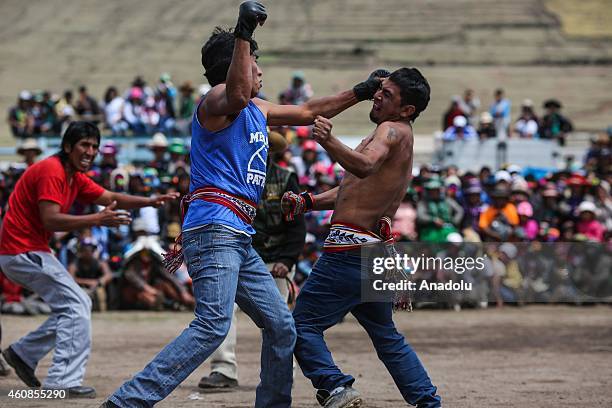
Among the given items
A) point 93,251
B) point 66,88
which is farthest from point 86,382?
point 66,88

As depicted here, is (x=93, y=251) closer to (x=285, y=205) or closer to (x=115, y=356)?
(x=115, y=356)

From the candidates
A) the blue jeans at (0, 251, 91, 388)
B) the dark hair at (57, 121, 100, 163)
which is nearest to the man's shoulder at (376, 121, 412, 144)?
the dark hair at (57, 121, 100, 163)

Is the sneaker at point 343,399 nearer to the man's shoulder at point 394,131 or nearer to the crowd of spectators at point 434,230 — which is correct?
the man's shoulder at point 394,131

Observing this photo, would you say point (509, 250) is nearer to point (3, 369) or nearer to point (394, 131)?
point (3, 369)

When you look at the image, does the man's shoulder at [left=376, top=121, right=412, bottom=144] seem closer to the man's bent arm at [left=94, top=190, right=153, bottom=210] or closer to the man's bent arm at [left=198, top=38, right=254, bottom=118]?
the man's bent arm at [left=198, top=38, right=254, bottom=118]

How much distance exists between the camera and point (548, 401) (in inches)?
295

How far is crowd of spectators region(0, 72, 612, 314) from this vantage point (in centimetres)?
1391

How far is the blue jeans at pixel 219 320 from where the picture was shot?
227 inches

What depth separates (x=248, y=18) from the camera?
219 inches

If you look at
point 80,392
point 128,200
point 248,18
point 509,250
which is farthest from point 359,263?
point 509,250

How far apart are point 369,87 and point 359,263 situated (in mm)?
1056

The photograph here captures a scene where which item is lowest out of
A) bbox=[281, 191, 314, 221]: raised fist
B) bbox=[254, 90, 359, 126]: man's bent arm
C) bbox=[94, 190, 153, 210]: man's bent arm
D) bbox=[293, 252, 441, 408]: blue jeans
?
bbox=[293, 252, 441, 408]: blue jeans

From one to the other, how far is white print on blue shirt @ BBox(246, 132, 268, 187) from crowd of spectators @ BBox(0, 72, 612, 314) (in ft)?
23.7

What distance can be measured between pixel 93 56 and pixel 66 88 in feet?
15.7
